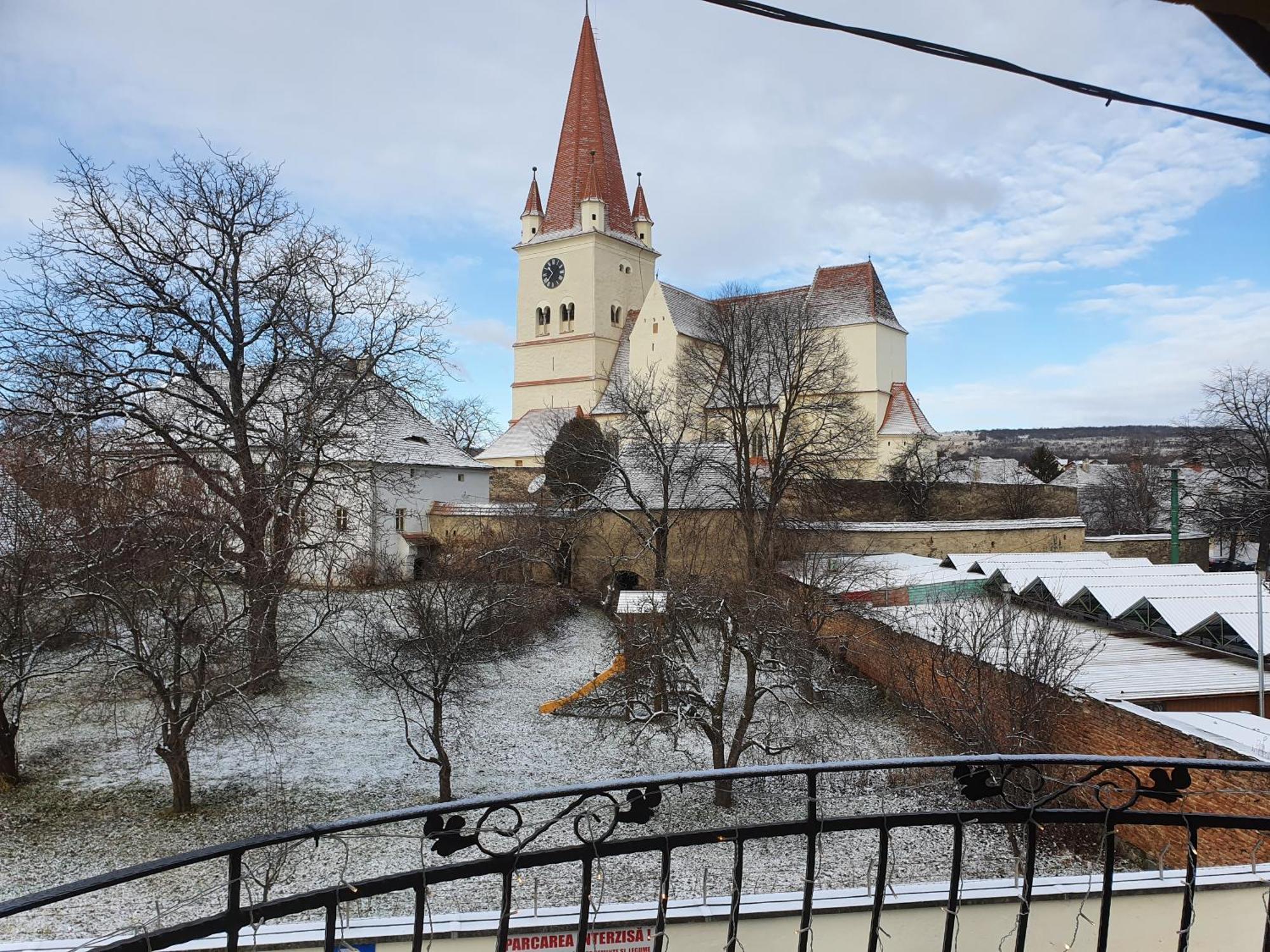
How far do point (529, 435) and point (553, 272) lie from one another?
11090mm

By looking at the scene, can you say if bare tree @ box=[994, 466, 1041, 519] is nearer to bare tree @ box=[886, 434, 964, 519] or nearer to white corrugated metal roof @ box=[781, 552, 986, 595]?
bare tree @ box=[886, 434, 964, 519]

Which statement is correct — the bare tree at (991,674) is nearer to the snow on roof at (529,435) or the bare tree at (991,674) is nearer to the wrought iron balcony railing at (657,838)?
the wrought iron balcony railing at (657,838)

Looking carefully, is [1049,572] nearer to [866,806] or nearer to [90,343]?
[866,806]

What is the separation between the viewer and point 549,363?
48000 millimetres

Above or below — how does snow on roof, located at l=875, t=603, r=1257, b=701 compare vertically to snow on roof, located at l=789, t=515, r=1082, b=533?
below

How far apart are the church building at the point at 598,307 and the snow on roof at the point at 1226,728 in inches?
1175

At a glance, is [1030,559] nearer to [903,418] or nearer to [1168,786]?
[903,418]

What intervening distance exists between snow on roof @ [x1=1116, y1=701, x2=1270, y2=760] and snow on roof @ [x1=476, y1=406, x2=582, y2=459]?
31947mm

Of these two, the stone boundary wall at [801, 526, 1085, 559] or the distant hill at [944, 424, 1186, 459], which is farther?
the distant hill at [944, 424, 1186, 459]

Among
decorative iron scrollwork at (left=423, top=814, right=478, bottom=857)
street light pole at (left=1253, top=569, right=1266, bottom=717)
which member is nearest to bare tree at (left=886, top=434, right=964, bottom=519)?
street light pole at (left=1253, top=569, right=1266, bottom=717)

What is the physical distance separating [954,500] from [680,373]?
14677 millimetres

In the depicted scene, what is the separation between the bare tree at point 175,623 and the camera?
1159 cm

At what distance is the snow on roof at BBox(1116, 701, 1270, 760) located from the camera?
872cm

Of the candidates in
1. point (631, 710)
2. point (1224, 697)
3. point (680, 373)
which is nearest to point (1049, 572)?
point (1224, 697)
